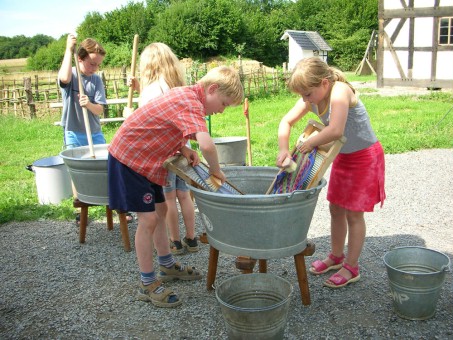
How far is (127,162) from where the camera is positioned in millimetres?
2559

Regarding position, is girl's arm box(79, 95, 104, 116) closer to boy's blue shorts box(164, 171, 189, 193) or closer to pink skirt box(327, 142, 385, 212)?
boy's blue shorts box(164, 171, 189, 193)

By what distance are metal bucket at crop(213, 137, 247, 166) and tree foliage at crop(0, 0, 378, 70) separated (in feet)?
90.2

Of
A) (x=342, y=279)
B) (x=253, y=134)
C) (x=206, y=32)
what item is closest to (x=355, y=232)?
(x=342, y=279)

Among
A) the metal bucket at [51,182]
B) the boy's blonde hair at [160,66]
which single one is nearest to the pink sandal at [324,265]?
the boy's blonde hair at [160,66]

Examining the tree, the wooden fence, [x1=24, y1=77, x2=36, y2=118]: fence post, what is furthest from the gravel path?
the tree

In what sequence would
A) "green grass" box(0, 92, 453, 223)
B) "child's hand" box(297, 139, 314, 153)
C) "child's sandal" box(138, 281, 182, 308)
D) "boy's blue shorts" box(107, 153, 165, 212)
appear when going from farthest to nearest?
"green grass" box(0, 92, 453, 223) → "child's sandal" box(138, 281, 182, 308) → "boy's blue shorts" box(107, 153, 165, 212) → "child's hand" box(297, 139, 314, 153)

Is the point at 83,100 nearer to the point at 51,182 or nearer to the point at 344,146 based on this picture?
the point at 51,182

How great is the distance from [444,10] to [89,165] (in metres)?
14.6

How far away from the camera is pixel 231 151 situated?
14.9 feet

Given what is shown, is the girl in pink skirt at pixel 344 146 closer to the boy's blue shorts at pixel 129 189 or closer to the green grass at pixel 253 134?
the boy's blue shorts at pixel 129 189

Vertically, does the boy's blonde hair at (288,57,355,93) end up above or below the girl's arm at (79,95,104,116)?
above

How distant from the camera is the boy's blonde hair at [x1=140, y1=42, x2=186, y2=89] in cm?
313

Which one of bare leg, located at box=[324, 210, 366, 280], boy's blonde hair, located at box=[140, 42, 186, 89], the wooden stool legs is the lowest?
the wooden stool legs

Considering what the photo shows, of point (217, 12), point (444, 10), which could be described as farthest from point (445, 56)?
point (217, 12)
